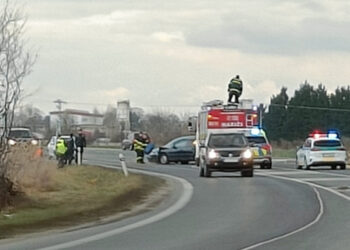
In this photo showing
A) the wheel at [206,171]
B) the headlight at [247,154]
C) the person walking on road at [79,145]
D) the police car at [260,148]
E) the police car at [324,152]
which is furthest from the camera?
the person walking on road at [79,145]

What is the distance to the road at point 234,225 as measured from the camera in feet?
50.7

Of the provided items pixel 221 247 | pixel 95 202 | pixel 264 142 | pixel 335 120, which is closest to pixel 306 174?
pixel 264 142

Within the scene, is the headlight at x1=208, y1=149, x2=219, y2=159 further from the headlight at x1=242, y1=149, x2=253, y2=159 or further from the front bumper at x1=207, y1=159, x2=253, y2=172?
the headlight at x1=242, y1=149, x2=253, y2=159

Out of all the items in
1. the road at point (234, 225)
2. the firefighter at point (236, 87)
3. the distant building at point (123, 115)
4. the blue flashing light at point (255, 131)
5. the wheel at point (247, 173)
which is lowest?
the road at point (234, 225)

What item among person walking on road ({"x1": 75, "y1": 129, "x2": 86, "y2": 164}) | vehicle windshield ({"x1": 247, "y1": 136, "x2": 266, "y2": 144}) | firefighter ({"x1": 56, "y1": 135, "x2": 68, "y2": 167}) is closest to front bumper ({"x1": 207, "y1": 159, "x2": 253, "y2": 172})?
vehicle windshield ({"x1": 247, "y1": 136, "x2": 266, "y2": 144})

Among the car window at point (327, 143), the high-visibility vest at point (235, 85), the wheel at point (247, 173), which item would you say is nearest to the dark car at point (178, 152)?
the high-visibility vest at point (235, 85)

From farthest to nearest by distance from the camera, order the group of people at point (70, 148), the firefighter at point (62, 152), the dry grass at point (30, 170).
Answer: the group of people at point (70, 148), the firefighter at point (62, 152), the dry grass at point (30, 170)

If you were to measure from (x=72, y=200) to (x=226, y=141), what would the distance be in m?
12.4

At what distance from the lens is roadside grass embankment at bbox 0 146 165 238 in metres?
19.4

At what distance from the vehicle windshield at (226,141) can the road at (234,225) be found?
6.65 meters

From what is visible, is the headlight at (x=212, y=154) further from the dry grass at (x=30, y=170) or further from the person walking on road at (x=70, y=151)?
the person walking on road at (x=70, y=151)

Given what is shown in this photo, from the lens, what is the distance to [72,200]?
24953 millimetres

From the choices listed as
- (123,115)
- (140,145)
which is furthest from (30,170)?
(123,115)

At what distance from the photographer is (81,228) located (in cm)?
1812
